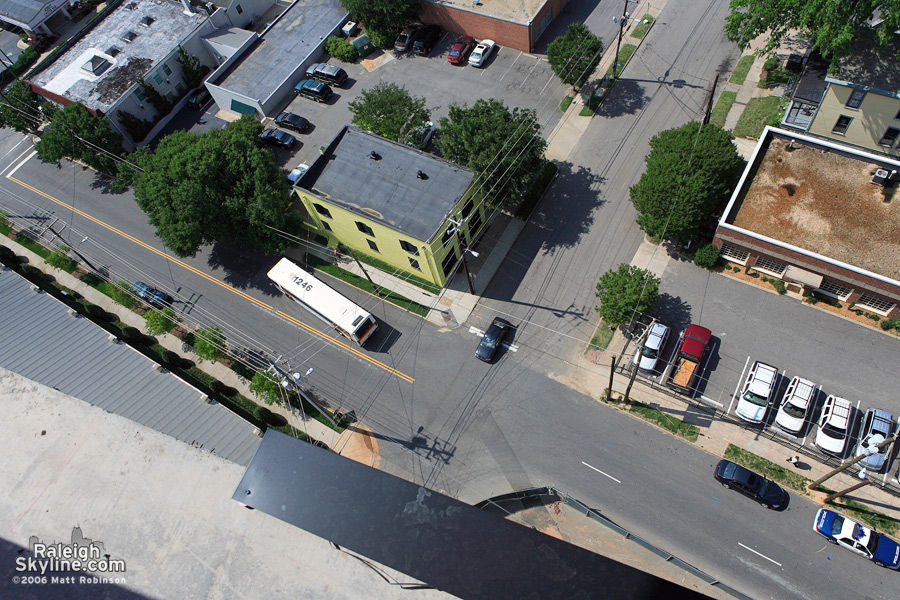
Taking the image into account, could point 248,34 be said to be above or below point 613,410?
above

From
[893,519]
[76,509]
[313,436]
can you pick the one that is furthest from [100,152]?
[893,519]

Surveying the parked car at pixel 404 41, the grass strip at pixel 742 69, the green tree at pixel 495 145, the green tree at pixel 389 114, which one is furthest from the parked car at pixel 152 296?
the grass strip at pixel 742 69

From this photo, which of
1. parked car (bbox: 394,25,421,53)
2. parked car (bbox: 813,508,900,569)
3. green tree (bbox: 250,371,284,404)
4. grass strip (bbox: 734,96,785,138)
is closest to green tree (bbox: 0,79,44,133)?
parked car (bbox: 394,25,421,53)

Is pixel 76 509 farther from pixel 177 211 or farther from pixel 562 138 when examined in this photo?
pixel 562 138

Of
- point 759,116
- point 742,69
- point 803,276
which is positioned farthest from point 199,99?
point 803,276

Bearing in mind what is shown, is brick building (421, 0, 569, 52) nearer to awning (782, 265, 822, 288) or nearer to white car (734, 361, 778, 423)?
awning (782, 265, 822, 288)

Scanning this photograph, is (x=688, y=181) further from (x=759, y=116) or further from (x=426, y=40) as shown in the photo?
(x=426, y=40)
